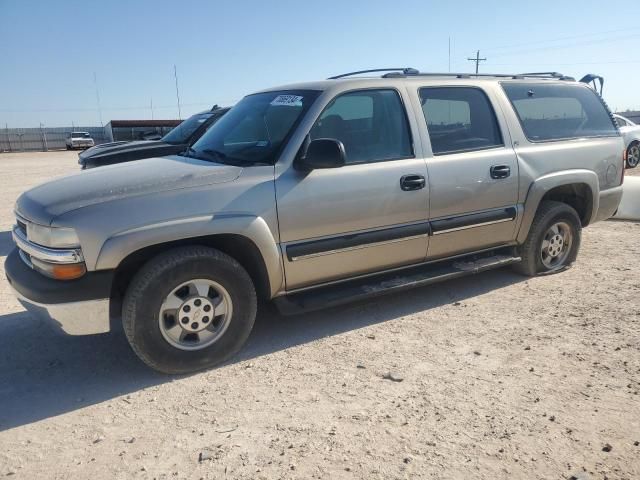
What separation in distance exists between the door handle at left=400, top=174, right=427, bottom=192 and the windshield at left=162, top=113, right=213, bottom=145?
4.63 meters

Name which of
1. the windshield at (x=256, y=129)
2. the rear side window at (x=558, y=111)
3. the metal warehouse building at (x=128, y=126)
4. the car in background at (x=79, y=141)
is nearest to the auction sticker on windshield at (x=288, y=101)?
the windshield at (x=256, y=129)

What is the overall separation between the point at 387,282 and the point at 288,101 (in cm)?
160

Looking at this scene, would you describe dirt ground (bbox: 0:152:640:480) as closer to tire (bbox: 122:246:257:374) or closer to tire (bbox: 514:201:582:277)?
tire (bbox: 122:246:257:374)

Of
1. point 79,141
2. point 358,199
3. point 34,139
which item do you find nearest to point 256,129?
point 358,199

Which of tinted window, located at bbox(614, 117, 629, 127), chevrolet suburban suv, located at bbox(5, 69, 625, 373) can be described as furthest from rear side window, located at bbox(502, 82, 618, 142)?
tinted window, located at bbox(614, 117, 629, 127)

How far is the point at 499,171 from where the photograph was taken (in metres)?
4.51

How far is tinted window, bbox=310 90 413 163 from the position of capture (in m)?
3.84

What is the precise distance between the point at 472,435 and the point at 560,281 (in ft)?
9.56

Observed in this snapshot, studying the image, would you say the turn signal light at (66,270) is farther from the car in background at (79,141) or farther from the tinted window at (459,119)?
the car in background at (79,141)

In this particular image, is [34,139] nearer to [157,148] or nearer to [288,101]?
[157,148]

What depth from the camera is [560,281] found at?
16.7 ft

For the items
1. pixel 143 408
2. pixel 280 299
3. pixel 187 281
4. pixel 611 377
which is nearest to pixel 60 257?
pixel 187 281

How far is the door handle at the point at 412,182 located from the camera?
3.97m

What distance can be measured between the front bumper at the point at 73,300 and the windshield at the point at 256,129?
126cm
